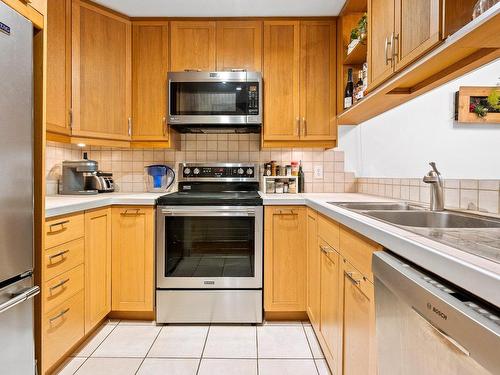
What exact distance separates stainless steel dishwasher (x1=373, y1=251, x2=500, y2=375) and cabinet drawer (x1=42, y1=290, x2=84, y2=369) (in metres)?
1.44

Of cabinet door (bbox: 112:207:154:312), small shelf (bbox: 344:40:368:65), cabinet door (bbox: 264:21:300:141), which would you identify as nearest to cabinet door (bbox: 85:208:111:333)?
cabinet door (bbox: 112:207:154:312)

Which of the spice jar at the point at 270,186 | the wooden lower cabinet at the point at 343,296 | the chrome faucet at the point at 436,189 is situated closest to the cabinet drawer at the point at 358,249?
the wooden lower cabinet at the point at 343,296

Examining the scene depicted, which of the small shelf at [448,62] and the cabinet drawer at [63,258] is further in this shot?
the cabinet drawer at [63,258]

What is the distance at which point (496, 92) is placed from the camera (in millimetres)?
1267

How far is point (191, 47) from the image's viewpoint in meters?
2.32

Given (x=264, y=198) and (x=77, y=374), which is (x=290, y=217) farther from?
(x=77, y=374)

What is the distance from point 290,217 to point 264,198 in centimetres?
22

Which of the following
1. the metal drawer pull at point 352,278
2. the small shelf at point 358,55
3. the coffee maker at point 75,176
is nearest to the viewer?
the metal drawer pull at point 352,278

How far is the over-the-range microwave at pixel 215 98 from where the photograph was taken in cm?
224

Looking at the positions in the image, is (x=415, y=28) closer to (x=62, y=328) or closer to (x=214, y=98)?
(x=214, y=98)

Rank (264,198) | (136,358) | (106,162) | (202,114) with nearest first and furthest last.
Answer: (136,358), (264,198), (202,114), (106,162)

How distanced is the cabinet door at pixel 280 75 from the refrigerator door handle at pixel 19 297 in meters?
1.71

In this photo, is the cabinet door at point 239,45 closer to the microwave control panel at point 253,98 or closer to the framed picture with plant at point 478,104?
the microwave control panel at point 253,98

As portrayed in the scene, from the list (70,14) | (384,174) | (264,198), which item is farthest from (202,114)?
(384,174)
